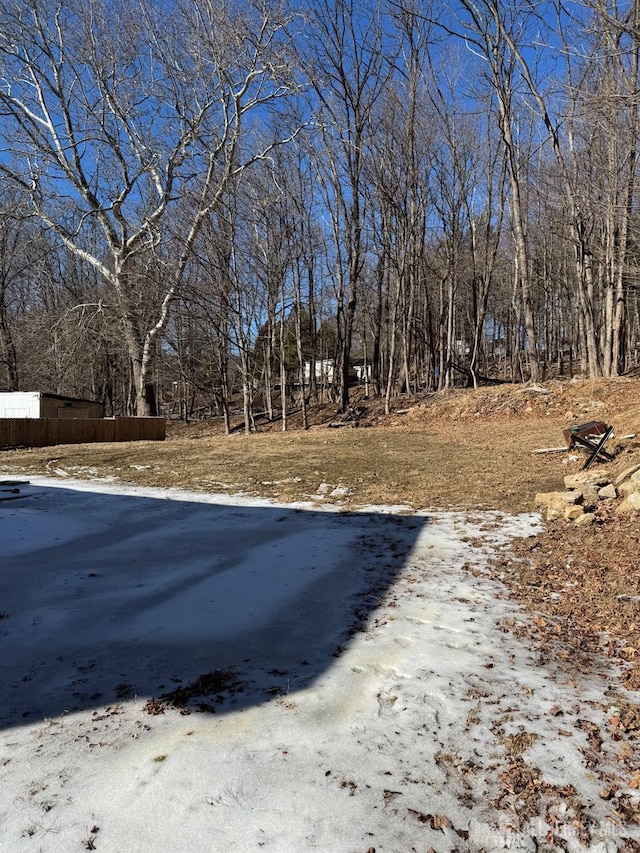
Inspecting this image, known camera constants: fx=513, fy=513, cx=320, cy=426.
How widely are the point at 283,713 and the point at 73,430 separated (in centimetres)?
1970

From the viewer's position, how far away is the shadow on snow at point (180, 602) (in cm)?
263

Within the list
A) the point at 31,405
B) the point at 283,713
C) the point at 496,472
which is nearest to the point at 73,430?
the point at 31,405

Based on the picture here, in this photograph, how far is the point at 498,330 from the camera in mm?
38562

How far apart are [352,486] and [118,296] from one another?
15866 mm

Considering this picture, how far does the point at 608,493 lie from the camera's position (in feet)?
20.1

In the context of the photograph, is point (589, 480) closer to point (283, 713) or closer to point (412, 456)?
point (412, 456)

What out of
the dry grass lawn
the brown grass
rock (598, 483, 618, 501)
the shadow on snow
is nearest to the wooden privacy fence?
the brown grass

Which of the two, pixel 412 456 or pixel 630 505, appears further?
pixel 412 456

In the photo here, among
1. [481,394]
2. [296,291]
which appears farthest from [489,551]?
[296,291]

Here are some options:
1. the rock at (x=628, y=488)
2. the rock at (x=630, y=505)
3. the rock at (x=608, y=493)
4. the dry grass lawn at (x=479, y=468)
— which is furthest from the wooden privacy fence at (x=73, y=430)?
the rock at (x=630, y=505)

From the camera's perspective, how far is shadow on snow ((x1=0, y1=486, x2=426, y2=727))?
2.63 metres

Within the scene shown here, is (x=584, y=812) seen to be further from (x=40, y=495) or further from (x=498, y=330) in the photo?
(x=498, y=330)

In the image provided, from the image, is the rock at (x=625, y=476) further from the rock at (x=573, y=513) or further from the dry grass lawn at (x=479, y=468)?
the rock at (x=573, y=513)

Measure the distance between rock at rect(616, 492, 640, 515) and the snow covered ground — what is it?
2.11m
